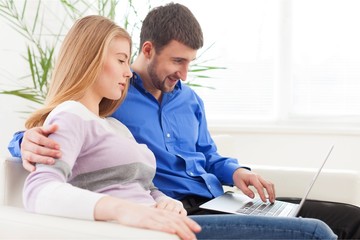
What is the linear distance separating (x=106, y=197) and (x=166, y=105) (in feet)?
2.82

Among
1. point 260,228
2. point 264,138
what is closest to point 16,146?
point 260,228

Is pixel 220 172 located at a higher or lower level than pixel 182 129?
lower

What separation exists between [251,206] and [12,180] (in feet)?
2.37

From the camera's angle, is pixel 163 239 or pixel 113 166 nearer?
pixel 163 239

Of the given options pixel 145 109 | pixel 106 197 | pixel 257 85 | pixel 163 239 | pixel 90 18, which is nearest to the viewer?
pixel 163 239

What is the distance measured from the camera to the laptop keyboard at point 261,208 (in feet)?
5.08

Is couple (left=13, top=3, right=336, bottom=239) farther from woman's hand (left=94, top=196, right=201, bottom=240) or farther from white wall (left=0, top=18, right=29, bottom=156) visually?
white wall (left=0, top=18, right=29, bottom=156)

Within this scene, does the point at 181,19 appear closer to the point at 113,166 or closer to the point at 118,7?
the point at 113,166

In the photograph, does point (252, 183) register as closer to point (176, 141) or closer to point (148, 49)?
point (176, 141)

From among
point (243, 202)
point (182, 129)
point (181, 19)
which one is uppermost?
point (181, 19)

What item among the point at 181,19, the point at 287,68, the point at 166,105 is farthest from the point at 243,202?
the point at 287,68

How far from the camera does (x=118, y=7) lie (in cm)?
359

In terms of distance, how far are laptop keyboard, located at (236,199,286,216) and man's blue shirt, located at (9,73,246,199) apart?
20cm

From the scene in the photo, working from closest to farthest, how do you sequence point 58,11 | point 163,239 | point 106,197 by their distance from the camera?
point 163,239
point 106,197
point 58,11
